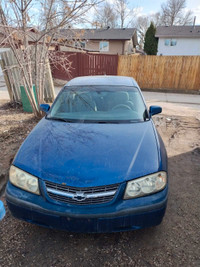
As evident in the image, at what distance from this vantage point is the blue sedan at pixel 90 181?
171 cm

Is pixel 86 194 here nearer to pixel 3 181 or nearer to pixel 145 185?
pixel 145 185

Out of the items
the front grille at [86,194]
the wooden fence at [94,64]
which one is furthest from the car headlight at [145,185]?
the wooden fence at [94,64]

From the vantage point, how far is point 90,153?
6.52 ft

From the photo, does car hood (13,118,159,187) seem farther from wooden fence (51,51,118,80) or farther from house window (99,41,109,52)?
house window (99,41,109,52)

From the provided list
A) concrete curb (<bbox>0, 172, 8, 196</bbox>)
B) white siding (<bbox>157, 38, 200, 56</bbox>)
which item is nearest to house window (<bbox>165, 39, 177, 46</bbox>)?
white siding (<bbox>157, 38, 200, 56</bbox>)

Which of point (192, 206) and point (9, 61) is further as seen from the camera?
point (9, 61)

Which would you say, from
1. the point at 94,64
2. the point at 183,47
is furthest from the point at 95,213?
the point at 183,47

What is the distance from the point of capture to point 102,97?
10.3ft

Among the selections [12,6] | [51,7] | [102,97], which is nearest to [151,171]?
[102,97]

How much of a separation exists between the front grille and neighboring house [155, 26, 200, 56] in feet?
91.7

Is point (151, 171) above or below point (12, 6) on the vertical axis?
below

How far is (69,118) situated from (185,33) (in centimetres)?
2791

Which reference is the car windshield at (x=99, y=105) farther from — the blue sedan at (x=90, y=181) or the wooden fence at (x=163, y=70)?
the wooden fence at (x=163, y=70)

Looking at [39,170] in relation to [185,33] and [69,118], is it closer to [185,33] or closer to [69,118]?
[69,118]
